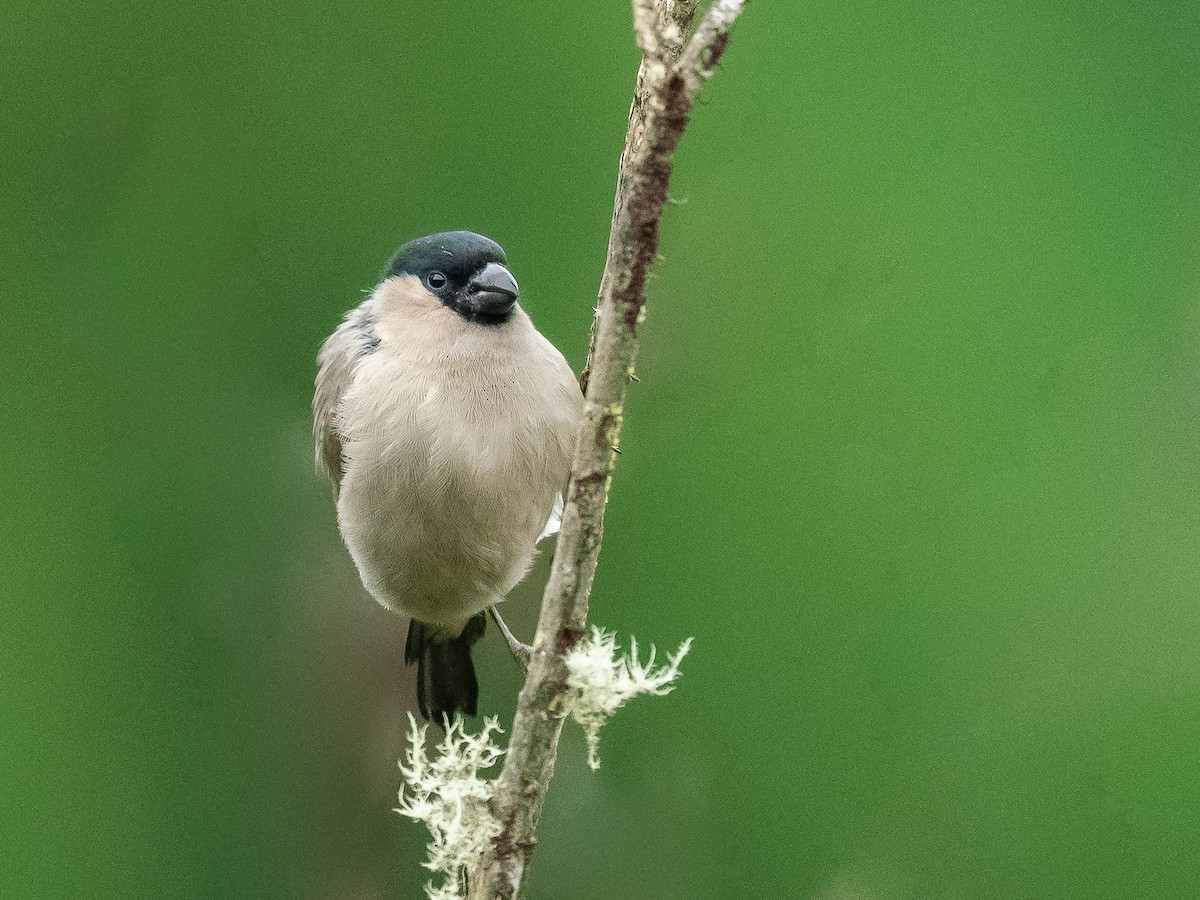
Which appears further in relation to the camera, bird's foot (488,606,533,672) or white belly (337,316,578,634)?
bird's foot (488,606,533,672)

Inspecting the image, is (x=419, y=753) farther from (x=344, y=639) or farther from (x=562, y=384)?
(x=344, y=639)

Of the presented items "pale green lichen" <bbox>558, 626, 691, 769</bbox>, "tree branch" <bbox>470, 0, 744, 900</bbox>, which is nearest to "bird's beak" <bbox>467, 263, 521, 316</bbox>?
"tree branch" <bbox>470, 0, 744, 900</bbox>

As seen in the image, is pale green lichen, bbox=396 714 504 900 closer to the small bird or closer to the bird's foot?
the small bird

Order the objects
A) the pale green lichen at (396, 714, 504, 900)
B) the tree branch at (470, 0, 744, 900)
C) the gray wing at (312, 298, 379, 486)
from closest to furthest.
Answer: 1. the tree branch at (470, 0, 744, 900)
2. the pale green lichen at (396, 714, 504, 900)
3. the gray wing at (312, 298, 379, 486)

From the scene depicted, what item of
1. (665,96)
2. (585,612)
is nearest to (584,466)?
(585,612)

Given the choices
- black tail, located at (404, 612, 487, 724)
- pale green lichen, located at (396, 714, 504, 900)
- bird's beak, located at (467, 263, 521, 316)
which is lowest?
pale green lichen, located at (396, 714, 504, 900)

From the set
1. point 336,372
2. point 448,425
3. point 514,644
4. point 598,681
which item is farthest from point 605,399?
point 514,644

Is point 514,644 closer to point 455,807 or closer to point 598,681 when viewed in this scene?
point 455,807
